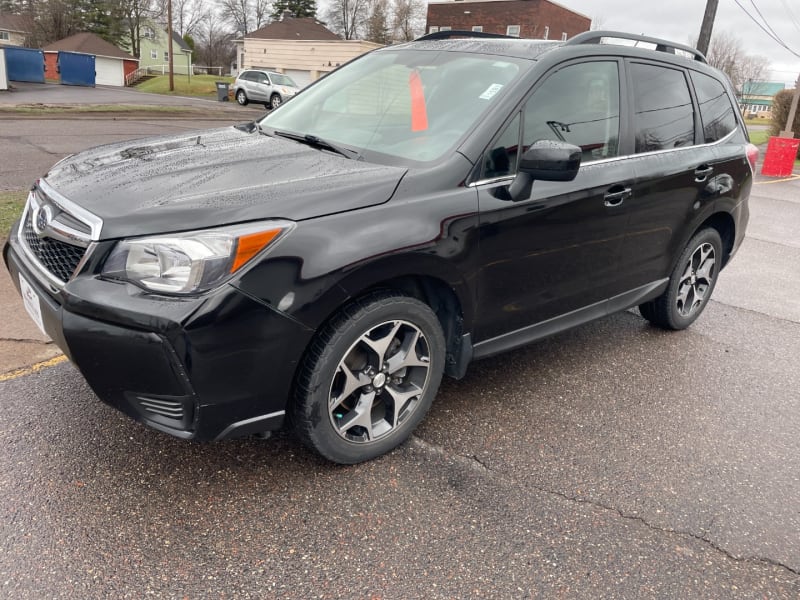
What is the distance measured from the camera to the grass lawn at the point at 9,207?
18.2 ft

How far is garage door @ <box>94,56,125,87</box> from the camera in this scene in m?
53.9

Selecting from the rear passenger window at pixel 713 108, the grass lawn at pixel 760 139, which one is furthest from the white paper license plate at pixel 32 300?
the grass lawn at pixel 760 139

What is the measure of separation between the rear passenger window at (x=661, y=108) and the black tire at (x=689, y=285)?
2.48 feet

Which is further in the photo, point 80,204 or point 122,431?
point 122,431

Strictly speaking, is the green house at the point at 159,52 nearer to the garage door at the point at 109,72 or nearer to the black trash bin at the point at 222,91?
the garage door at the point at 109,72

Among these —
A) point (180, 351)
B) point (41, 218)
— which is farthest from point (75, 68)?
point (180, 351)

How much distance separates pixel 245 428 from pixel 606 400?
2.14 m

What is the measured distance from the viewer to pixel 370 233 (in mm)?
2500

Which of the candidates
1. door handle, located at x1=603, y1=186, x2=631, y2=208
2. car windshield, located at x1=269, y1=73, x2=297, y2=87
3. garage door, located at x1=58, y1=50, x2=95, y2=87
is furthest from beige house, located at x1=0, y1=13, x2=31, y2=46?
door handle, located at x1=603, y1=186, x2=631, y2=208

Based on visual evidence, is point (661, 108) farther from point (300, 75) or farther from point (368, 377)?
point (300, 75)

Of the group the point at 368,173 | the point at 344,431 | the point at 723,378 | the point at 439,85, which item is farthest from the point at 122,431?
the point at 723,378

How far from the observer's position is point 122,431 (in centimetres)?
296

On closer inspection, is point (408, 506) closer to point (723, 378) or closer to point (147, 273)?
point (147, 273)

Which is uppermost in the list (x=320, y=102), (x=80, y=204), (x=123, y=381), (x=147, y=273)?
(x=320, y=102)
